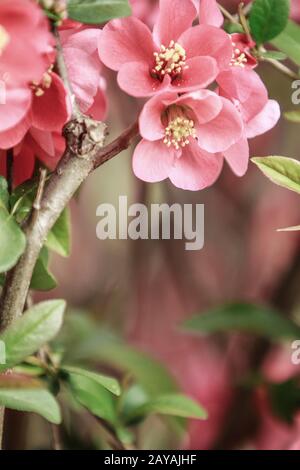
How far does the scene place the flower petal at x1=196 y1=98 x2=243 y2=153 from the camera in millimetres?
493

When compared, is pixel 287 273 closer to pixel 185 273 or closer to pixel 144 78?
pixel 185 273

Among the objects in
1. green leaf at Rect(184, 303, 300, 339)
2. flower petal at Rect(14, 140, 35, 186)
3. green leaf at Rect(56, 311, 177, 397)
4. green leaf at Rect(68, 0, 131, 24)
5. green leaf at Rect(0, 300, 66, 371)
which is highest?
green leaf at Rect(68, 0, 131, 24)

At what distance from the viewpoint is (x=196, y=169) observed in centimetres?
53

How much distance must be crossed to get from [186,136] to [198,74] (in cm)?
5

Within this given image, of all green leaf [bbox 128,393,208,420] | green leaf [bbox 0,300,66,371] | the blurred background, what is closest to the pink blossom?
green leaf [bbox 0,300,66,371]

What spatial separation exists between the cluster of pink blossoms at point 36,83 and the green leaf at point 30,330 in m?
0.11

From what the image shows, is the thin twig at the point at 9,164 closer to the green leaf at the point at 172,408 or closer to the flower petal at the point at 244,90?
the flower petal at the point at 244,90

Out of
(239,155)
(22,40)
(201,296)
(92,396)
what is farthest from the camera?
(201,296)

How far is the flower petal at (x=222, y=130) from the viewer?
1.62ft

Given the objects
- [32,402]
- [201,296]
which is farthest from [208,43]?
[201,296]

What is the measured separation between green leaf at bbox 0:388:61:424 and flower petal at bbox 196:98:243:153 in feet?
0.64

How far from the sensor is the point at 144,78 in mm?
504

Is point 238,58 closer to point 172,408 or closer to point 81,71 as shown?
point 81,71

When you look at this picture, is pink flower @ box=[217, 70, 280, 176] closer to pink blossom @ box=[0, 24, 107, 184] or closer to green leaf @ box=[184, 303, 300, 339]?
pink blossom @ box=[0, 24, 107, 184]
